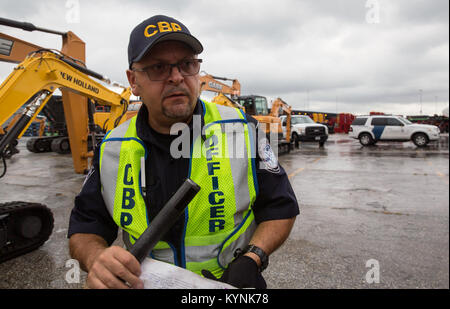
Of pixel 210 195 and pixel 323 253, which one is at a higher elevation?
pixel 210 195

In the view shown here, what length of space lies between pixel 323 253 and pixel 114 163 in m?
2.93

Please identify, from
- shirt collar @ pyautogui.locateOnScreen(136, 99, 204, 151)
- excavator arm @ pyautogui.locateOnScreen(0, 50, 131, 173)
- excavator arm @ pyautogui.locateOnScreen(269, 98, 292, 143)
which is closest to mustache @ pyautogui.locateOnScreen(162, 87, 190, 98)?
shirt collar @ pyautogui.locateOnScreen(136, 99, 204, 151)

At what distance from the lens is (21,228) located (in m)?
3.90

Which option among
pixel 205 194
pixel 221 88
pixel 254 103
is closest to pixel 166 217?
pixel 205 194

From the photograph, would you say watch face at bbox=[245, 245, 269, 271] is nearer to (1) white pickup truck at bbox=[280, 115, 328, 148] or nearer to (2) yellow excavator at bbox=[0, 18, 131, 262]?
(2) yellow excavator at bbox=[0, 18, 131, 262]

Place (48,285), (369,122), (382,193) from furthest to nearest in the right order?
(369,122) < (382,193) < (48,285)

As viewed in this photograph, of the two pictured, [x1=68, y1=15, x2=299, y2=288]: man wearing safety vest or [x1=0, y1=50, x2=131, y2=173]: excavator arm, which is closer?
[x1=68, y1=15, x2=299, y2=288]: man wearing safety vest

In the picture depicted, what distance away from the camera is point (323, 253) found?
3633 millimetres

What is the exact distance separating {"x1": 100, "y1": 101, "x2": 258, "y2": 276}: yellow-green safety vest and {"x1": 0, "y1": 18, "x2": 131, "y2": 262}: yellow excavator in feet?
9.88

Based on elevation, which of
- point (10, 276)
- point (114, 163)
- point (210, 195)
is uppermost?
point (114, 163)

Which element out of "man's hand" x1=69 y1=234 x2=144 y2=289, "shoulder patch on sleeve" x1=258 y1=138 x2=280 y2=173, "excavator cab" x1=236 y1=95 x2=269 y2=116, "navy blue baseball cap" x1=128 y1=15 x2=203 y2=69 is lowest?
"man's hand" x1=69 y1=234 x2=144 y2=289

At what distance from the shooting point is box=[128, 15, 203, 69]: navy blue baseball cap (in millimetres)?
1496

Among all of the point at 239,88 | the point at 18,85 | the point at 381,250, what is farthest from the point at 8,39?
the point at 239,88
